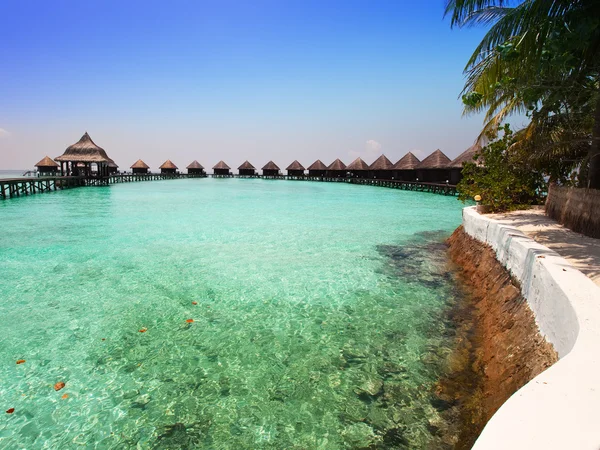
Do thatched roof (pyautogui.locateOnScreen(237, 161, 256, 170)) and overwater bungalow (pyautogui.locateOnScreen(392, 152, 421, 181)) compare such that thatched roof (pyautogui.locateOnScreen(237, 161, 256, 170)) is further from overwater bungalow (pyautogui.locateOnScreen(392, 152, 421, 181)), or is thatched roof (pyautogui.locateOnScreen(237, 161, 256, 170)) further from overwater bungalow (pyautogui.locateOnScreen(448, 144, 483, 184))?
overwater bungalow (pyautogui.locateOnScreen(448, 144, 483, 184))

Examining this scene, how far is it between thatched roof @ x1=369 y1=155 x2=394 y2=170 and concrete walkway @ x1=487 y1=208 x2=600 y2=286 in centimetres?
2902

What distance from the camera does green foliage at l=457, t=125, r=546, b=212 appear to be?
26.6 feet

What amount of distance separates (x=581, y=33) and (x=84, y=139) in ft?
120

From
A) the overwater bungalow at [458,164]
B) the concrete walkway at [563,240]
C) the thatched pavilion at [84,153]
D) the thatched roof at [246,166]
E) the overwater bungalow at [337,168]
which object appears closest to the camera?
the concrete walkway at [563,240]

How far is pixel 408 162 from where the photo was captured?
102 ft

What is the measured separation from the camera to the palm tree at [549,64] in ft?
17.3

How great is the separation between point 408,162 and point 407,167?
0.78 metres

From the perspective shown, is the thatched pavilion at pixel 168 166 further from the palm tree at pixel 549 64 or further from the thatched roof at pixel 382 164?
the palm tree at pixel 549 64

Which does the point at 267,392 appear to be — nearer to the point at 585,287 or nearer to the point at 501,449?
the point at 501,449

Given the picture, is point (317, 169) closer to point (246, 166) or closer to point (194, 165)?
point (246, 166)

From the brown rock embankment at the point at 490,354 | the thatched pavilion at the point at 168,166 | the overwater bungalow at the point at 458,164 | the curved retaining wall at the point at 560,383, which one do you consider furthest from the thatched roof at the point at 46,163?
the curved retaining wall at the point at 560,383

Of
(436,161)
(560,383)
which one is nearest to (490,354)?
(560,383)

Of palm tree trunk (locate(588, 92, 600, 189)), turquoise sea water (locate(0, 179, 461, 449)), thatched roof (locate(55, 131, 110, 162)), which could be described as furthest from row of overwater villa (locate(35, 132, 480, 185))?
turquoise sea water (locate(0, 179, 461, 449))

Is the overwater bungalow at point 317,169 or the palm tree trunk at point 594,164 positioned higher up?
the overwater bungalow at point 317,169
